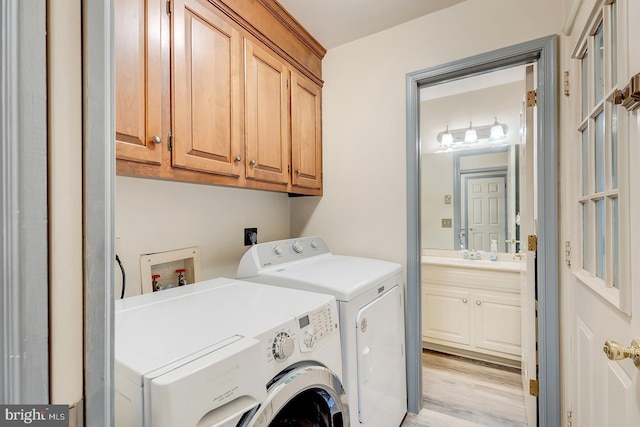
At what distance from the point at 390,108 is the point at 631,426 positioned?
175 centimetres

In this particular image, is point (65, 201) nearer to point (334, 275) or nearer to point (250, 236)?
point (334, 275)

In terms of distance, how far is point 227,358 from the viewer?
685 mm

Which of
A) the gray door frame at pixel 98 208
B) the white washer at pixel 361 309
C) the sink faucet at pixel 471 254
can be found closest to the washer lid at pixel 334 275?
the white washer at pixel 361 309

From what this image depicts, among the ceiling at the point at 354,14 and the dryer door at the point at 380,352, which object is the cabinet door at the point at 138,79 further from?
the dryer door at the point at 380,352

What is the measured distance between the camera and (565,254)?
56.7 inches

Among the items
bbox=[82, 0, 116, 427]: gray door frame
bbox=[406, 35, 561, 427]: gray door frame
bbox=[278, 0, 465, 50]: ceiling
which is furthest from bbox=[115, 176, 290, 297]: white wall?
bbox=[406, 35, 561, 427]: gray door frame

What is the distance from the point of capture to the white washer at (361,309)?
1.23 meters

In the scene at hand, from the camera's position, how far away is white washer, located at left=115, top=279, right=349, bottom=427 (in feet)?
2.01

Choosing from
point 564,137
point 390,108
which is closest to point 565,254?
point 564,137

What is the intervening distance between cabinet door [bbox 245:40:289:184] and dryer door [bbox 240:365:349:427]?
98cm

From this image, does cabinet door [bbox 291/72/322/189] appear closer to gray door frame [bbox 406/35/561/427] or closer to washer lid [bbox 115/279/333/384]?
washer lid [bbox 115/279/333/384]

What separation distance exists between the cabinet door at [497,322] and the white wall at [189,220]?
1.74 m

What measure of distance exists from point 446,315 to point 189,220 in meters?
2.20

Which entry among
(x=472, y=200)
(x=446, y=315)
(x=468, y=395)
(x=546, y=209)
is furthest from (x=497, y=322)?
(x=546, y=209)
